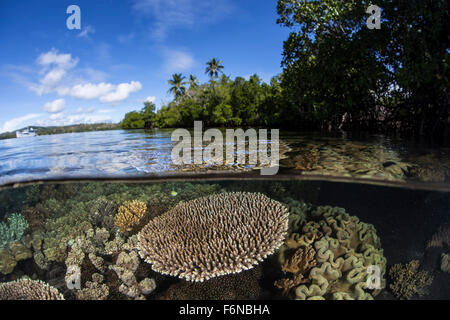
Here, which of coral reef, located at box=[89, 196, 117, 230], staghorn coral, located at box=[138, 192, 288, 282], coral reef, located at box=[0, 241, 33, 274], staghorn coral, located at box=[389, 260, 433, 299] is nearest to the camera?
staghorn coral, located at box=[138, 192, 288, 282]

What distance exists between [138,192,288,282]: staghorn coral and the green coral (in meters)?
3.26

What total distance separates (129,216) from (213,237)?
8.00 feet

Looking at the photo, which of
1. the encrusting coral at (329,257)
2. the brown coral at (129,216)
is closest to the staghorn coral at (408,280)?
the encrusting coral at (329,257)

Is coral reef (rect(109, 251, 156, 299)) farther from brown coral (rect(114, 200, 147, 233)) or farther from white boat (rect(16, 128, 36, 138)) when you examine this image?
white boat (rect(16, 128, 36, 138))

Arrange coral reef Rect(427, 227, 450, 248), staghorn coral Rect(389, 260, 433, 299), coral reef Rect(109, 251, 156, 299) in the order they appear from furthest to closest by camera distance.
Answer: coral reef Rect(427, 227, 450, 248) < staghorn coral Rect(389, 260, 433, 299) < coral reef Rect(109, 251, 156, 299)

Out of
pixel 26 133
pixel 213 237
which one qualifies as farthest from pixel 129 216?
pixel 26 133

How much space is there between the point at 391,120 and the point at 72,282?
520 inches

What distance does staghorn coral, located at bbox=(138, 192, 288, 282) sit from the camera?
375 cm

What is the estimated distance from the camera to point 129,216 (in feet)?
17.9

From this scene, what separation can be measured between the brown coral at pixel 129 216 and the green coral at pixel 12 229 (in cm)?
228

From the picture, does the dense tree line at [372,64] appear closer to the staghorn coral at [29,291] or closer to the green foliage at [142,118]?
the staghorn coral at [29,291]

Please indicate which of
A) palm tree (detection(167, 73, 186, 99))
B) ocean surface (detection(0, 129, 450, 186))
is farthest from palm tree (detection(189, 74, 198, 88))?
ocean surface (detection(0, 129, 450, 186))

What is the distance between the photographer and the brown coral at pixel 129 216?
17.7 ft

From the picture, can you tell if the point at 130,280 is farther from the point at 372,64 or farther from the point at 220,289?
the point at 372,64
